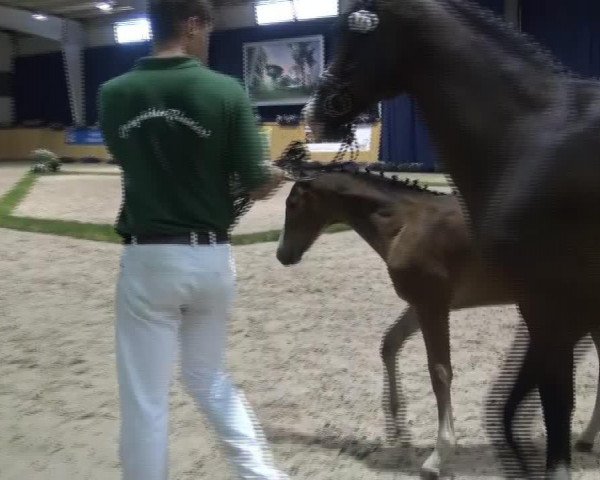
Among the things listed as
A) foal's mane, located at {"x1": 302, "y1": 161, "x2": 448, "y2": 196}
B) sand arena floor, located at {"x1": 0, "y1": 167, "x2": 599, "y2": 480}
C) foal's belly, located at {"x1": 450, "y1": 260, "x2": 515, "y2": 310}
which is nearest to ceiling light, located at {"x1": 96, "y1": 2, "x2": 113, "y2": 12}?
sand arena floor, located at {"x1": 0, "y1": 167, "x2": 599, "y2": 480}

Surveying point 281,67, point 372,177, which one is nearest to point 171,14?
point 372,177

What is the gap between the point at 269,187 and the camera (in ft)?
6.35

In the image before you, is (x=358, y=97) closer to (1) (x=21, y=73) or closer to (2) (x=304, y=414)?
(2) (x=304, y=414)

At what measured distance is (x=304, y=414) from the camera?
3.14m

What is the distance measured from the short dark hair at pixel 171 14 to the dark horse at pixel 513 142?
37 cm

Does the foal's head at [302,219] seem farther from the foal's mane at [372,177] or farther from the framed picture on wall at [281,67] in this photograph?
the framed picture on wall at [281,67]

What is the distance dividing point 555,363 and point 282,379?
7.06 ft

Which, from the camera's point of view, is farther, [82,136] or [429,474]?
[82,136]

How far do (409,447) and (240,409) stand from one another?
103 centimetres

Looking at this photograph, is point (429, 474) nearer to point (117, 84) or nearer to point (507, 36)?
point (507, 36)

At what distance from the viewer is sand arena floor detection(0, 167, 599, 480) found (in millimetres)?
Result: 2711

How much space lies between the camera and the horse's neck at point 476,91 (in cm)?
164

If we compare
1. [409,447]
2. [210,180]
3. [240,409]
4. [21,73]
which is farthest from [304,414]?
Answer: [21,73]

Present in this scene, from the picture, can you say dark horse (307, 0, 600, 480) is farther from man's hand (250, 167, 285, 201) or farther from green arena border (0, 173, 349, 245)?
green arena border (0, 173, 349, 245)
